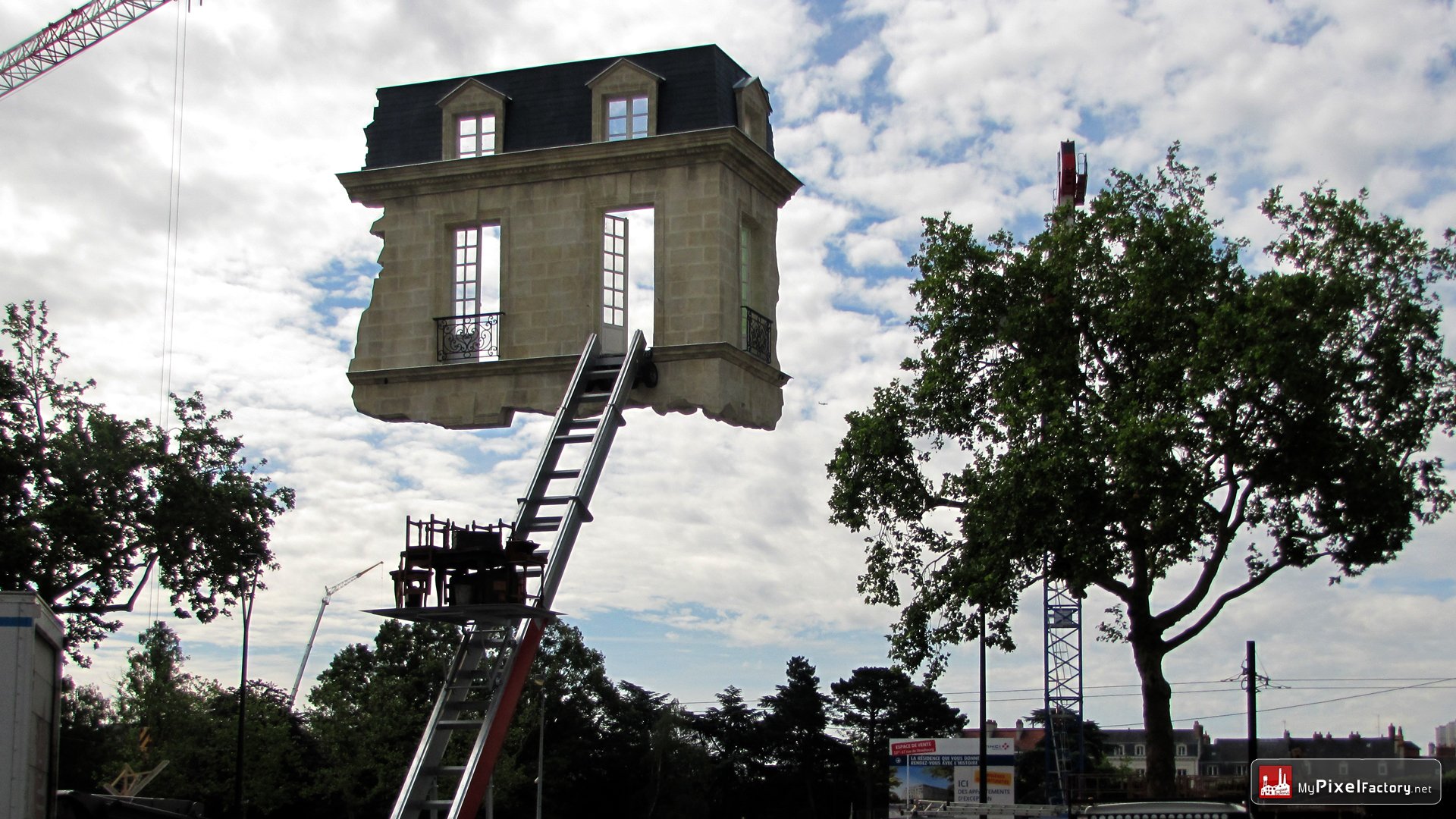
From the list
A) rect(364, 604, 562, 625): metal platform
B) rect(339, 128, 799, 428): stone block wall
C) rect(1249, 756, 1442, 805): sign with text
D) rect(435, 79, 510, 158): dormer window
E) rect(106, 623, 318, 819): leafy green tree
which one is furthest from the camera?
rect(106, 623, 318, 819): leafy green tree

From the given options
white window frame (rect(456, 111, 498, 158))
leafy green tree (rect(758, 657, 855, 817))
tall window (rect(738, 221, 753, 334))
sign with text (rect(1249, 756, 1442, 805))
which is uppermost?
white window frame (rect(456, 111, 498, 158))

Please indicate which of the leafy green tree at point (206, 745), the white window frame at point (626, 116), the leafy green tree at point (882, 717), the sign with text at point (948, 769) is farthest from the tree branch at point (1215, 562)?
the leafy green tree at point (882, 717)

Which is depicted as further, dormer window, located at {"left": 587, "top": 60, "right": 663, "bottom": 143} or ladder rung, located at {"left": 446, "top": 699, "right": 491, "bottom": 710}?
dormer window, located at {"left": 587, "top": 60, "right": 663, "bottom": 143}

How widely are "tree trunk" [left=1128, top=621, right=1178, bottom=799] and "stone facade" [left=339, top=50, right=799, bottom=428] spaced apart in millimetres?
9484

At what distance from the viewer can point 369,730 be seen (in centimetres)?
6581

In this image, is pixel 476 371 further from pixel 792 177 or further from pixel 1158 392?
pixel 1158 392

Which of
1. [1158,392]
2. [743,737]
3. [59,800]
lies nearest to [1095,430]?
[1158,392]

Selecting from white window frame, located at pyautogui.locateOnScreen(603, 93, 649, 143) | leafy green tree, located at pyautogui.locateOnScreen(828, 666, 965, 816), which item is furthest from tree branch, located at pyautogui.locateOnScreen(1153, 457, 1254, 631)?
leafy green tree, located at pyautogui.locateOnScreen(828, 666, 965, 816)

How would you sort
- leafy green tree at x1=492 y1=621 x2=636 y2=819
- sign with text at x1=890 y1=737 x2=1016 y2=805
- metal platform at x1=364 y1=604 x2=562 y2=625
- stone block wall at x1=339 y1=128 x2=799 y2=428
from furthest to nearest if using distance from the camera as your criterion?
leafy green tree at x1=492 y1=621 x2=636 y2=819 → sign with text at x1=890 y1=737 x2=1016 y2=805 → stone block wall at x1=339 y1=128 x2=799 y2=428 → metal platform at x1=364 y1=604 x2=562 y2=625

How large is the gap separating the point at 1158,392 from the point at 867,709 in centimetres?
6954

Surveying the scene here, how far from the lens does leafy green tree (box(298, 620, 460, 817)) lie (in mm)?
65562

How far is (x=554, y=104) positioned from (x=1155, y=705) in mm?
14580

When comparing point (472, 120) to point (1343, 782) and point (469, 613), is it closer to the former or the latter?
point (469, 613)

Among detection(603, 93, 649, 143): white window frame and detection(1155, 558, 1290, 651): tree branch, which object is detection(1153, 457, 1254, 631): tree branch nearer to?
detection(1155, 558, 1290, 651): tree branch
